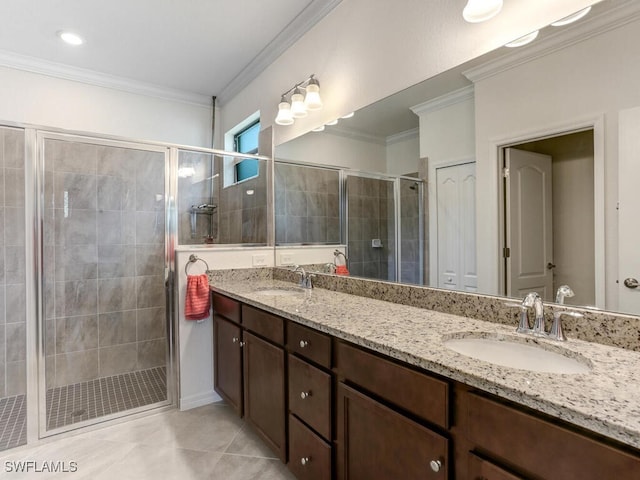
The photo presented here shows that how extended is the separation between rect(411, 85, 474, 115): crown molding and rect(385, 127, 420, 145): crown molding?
88 millimetres

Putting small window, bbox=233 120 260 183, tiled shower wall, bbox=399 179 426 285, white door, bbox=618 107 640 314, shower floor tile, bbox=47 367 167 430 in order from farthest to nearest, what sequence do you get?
small window, bbox=233 120 260 183, shower floor tile, bbox=47 367 167 430, tiled shower wall, bbox=399 179 426 285, white door, bbox=618 107 640 314

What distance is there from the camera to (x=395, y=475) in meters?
1.04

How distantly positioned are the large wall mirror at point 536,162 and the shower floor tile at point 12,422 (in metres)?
2.40

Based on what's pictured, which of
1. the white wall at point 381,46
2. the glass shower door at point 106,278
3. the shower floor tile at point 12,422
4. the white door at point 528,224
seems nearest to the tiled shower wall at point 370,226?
the white wall at point 381,46

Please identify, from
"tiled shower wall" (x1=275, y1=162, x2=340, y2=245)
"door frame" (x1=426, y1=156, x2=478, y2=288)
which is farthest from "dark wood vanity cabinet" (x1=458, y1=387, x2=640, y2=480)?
"tiled shower wall" (x1=275, y1=162, x2=340, y2=245)

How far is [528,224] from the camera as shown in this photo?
4.35 feet

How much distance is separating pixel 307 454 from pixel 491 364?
0.93 metres

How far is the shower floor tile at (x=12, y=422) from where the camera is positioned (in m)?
1.98

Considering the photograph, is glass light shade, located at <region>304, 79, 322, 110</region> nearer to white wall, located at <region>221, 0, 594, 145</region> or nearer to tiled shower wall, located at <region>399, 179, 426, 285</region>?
white wall, located at <region>221, 0, 594, 145</region>

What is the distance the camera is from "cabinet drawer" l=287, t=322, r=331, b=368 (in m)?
1.32

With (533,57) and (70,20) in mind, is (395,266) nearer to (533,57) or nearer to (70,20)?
(533,57)

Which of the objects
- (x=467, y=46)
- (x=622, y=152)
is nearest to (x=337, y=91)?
(x=467, y=46)

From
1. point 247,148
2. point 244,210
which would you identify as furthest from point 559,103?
point 247,148

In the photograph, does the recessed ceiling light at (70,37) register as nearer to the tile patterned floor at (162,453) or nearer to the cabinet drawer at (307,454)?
the tile patterned floor at (162,453)
